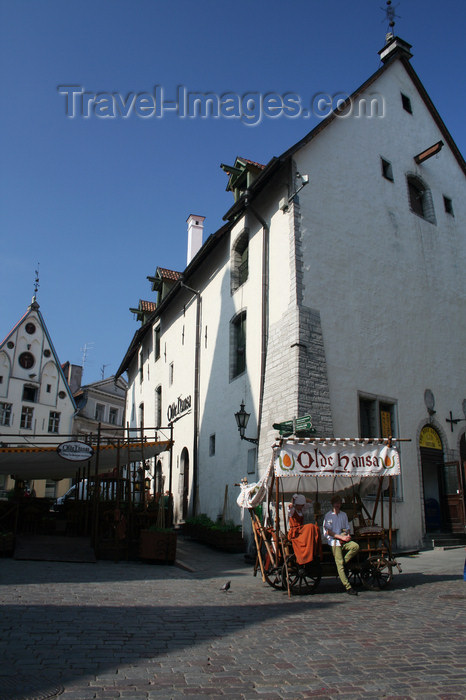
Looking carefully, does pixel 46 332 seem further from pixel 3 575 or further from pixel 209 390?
pixel 3 575

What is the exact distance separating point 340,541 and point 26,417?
1256 inches

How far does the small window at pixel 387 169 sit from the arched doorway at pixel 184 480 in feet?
37.7

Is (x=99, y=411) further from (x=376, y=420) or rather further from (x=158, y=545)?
(x=158, y=545)

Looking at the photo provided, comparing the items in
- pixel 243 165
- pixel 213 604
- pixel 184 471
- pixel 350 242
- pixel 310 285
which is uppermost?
pixel 243 165

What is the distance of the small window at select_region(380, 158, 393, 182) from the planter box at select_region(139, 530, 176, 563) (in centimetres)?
1248

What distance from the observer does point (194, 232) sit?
26750 mm

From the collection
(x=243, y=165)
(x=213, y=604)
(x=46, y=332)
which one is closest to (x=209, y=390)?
(x=243, y=165)

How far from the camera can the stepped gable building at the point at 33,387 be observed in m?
36.4

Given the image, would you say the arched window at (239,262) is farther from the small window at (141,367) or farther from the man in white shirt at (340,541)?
the small window at (141,367)

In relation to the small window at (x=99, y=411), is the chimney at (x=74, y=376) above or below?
above

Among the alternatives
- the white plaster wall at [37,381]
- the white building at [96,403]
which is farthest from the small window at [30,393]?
the white building at [96,403]

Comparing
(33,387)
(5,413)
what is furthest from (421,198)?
(33,387)

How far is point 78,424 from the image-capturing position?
142 ft

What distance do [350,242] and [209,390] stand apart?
6.71m
